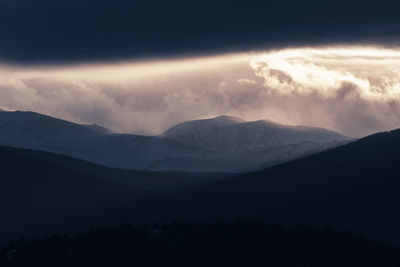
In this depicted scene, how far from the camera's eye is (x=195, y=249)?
13700 centimetres

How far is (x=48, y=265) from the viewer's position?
132m

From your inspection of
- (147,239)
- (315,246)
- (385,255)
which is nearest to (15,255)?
(147,239)

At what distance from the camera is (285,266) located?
136 m

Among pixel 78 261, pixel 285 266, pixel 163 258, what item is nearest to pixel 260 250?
pixel 285 266

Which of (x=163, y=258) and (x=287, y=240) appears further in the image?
(x=287, y=240)

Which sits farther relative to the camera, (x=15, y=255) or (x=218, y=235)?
(x=218, y=235)

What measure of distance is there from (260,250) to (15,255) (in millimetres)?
30674

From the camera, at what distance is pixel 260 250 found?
13888 cm

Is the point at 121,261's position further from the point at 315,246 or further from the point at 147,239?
the point at 315,246

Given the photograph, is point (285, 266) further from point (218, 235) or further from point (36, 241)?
point (36, 241)

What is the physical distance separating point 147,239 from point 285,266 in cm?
1802

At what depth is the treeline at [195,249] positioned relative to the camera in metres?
134

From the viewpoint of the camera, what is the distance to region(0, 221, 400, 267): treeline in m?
134

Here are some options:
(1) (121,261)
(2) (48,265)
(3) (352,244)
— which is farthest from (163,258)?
(3) (352,244)
